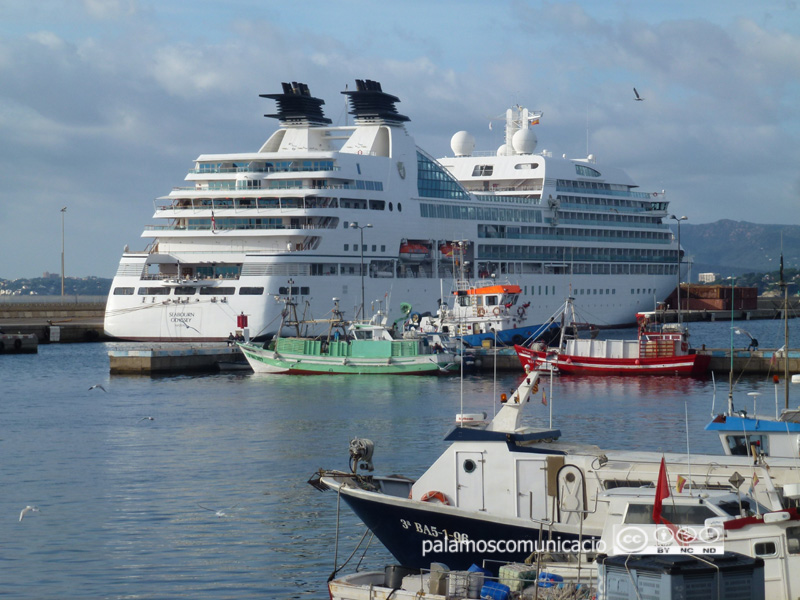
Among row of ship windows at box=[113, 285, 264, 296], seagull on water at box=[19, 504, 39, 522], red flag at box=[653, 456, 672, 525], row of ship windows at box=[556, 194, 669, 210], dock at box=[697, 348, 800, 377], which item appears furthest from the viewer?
row of ship windows at box=[556, 194, 669, 210]

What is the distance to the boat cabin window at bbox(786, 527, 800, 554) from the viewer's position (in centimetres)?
1449

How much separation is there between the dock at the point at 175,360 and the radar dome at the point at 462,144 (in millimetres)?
41249

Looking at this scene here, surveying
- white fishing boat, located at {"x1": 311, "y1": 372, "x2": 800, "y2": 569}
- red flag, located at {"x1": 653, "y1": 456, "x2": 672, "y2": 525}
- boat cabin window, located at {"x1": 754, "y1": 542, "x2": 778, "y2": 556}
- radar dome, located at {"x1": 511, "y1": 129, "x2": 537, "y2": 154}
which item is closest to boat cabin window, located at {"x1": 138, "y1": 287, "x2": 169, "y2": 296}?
radar dome, located at {"x1": 511, "y1": 129, "x2": 537, "y2": 154}

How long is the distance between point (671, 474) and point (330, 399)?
30670 mm

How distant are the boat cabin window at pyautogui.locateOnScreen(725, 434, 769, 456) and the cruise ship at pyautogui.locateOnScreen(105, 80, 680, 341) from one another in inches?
1871

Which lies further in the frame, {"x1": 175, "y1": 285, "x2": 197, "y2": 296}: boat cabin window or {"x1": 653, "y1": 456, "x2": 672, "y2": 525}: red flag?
{"x1": 175, "y1": 285, "x2": 197, "y2": 296}: boat cabin window

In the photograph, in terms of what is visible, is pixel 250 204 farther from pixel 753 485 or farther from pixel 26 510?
pixel 753 485

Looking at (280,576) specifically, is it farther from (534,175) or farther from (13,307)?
(13,307)

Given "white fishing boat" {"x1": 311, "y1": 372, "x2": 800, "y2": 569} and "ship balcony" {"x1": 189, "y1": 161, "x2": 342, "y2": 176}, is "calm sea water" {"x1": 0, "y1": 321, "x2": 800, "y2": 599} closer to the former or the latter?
"white fishing boat" {"x1": 311, "y1": 372, "x2": 800, "y2": 569}

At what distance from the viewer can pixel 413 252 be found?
82.8 meters

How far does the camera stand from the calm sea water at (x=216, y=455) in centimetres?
2089

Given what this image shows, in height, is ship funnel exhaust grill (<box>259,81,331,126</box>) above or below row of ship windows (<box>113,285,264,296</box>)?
above

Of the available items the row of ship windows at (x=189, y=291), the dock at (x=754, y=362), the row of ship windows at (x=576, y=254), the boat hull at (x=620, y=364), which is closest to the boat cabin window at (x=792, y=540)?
the dock at (x=754, y=362)

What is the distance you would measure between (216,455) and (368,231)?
1822 inches
